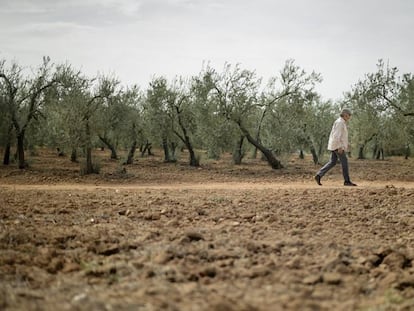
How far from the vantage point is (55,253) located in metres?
4.50

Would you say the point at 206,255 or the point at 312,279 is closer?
the point at 312,279

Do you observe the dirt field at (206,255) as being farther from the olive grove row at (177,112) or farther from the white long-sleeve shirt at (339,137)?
the olive grove row at (177,112)

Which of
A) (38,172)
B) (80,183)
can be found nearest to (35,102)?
(38,172)

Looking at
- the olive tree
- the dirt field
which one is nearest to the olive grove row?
the olive tree

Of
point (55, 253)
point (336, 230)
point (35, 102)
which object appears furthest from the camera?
point (35, 102)

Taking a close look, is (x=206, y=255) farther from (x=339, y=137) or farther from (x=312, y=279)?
(x=339, y=137)

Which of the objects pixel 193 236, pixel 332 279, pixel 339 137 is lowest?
pixel 332 279

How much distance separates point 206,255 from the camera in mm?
4359

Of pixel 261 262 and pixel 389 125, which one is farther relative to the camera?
pixel 389 125

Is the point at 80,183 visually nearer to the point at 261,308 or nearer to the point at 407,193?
the point at 407,193

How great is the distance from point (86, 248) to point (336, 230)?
320 centimetres

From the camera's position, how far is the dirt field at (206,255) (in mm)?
3221

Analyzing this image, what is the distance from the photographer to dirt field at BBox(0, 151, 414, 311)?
127 inches

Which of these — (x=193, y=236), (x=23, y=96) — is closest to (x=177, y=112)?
(x=23, y=96)
